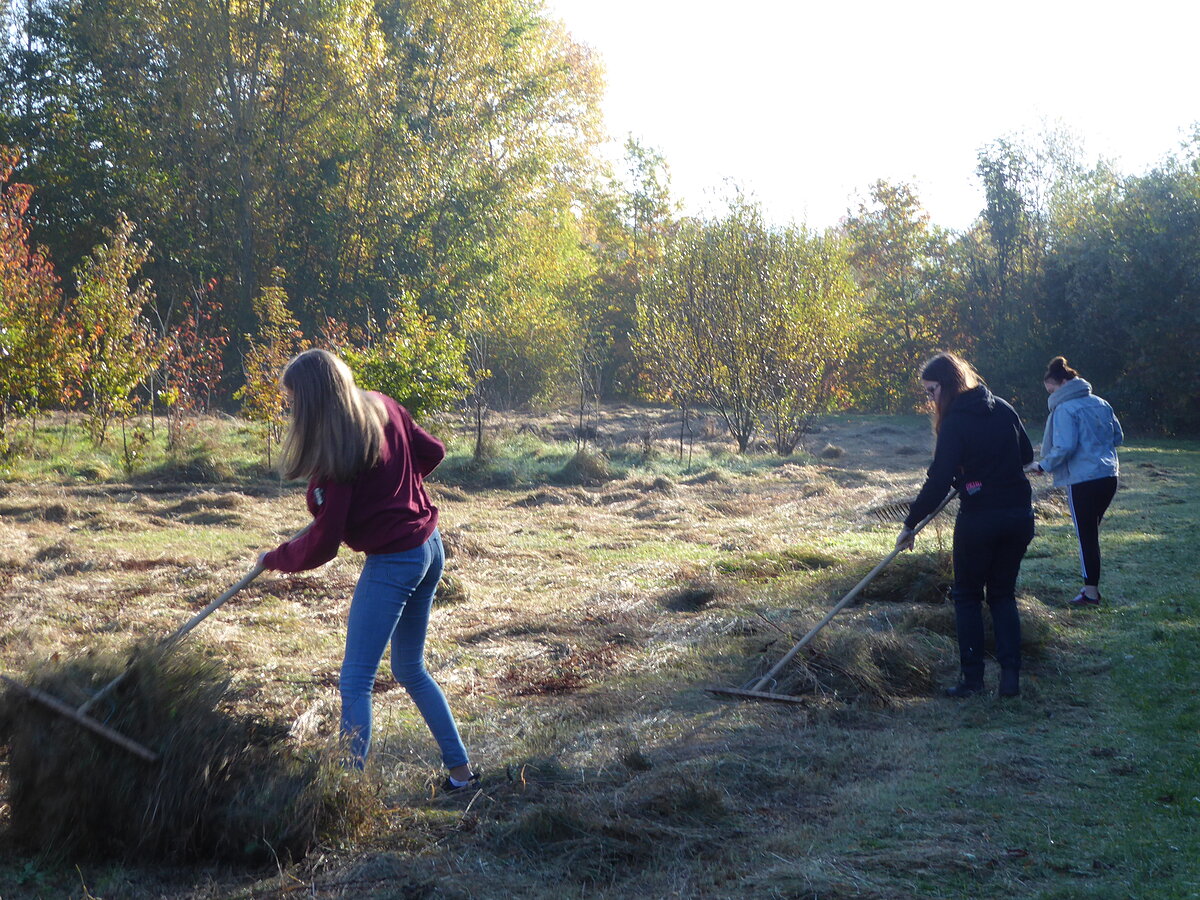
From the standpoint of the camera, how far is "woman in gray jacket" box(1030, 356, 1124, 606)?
783cm

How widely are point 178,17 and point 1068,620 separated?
78.3ft

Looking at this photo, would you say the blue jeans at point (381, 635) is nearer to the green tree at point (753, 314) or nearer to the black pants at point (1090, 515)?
the black pants at point (1090, 515)

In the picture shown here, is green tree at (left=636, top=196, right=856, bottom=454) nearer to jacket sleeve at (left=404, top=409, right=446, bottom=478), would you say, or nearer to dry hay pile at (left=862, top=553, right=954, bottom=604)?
dry hay pile at (left=862, top=553, right=954, bottom=604)

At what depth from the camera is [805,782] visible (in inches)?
176

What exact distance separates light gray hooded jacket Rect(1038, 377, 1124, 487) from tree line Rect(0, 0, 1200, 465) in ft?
45.1

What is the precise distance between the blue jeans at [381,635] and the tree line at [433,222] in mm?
16520

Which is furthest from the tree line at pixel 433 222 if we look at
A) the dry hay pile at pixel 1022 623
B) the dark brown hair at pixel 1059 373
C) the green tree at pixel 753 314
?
the dry hay pile at pixel 1022 623

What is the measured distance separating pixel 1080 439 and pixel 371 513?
238 inches

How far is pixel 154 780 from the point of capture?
350 centimetres

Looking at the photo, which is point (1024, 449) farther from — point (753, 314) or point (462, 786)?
point (753, 314)

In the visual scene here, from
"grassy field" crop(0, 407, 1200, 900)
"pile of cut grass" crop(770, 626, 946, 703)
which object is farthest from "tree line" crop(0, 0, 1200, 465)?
"pile of cut grass" crop(770, 626, 946, 703)

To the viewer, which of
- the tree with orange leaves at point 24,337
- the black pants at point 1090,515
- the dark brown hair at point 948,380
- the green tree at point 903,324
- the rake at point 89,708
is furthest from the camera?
the green tree at point 903,324

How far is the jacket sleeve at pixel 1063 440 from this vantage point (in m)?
7.95

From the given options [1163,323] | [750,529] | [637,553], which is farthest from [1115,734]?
[1163,323]
